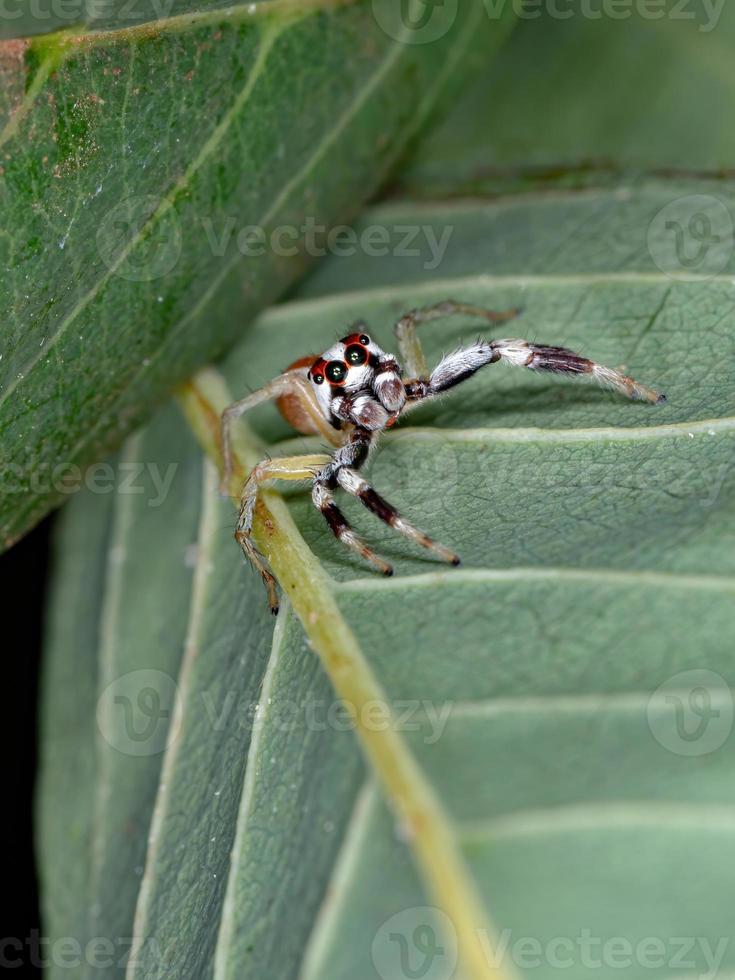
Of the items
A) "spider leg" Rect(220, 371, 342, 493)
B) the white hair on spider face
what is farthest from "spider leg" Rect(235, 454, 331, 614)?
the white hair on spider face

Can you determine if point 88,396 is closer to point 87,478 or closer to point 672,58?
point 87,478

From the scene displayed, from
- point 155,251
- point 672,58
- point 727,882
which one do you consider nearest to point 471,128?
point 672,58

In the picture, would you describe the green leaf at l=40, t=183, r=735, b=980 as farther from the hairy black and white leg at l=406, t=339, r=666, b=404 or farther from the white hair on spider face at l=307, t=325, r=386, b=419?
the white hair on spider face at l=307, t=325, r=386, b=419

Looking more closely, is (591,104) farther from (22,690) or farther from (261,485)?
(22,690)

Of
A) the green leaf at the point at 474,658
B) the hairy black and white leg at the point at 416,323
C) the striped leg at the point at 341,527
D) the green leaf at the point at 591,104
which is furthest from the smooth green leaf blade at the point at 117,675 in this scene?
the green leaf at the point at 591,104

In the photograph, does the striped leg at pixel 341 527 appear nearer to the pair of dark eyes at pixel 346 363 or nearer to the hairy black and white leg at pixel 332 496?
the hairy black and white leg at pixel 332 496
